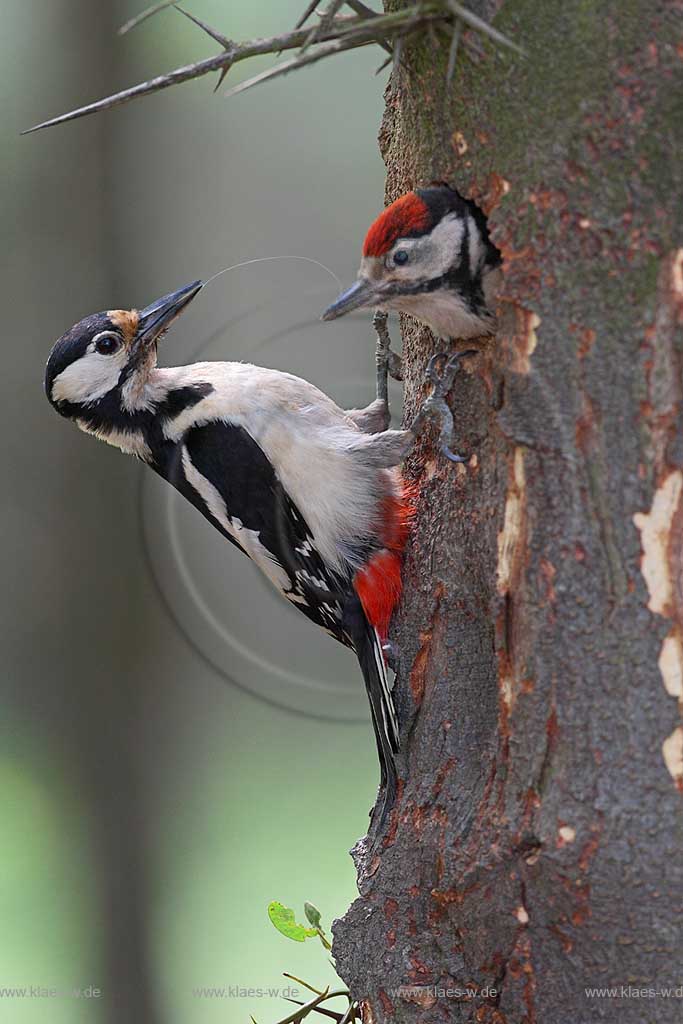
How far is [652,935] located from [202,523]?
1.65 metres

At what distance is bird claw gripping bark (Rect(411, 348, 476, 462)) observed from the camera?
1242 mm

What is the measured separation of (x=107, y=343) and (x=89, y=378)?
0.21ft

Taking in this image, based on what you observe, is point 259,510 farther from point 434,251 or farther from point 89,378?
point 434,251

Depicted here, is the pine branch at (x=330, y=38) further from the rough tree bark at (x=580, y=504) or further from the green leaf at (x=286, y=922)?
the green leaf at (x=286, y=922)

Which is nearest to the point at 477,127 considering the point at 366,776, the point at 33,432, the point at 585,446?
the point at 585,446

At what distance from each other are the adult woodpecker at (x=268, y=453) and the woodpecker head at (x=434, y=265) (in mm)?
225

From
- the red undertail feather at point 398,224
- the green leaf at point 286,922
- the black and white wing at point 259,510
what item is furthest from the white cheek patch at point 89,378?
the green leaf at point 286,922

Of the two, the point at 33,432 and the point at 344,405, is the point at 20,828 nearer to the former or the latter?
the point at 33,432

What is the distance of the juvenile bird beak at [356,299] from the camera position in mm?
1249

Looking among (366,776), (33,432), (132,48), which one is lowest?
(366,776)

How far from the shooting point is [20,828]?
9.94 feet

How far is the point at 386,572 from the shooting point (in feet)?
4.65

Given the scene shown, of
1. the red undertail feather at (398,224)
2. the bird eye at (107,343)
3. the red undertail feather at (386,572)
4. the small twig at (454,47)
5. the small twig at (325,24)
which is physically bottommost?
the red undertail feather at (386,572)

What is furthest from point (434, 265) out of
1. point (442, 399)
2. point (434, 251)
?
point (442, 399)
